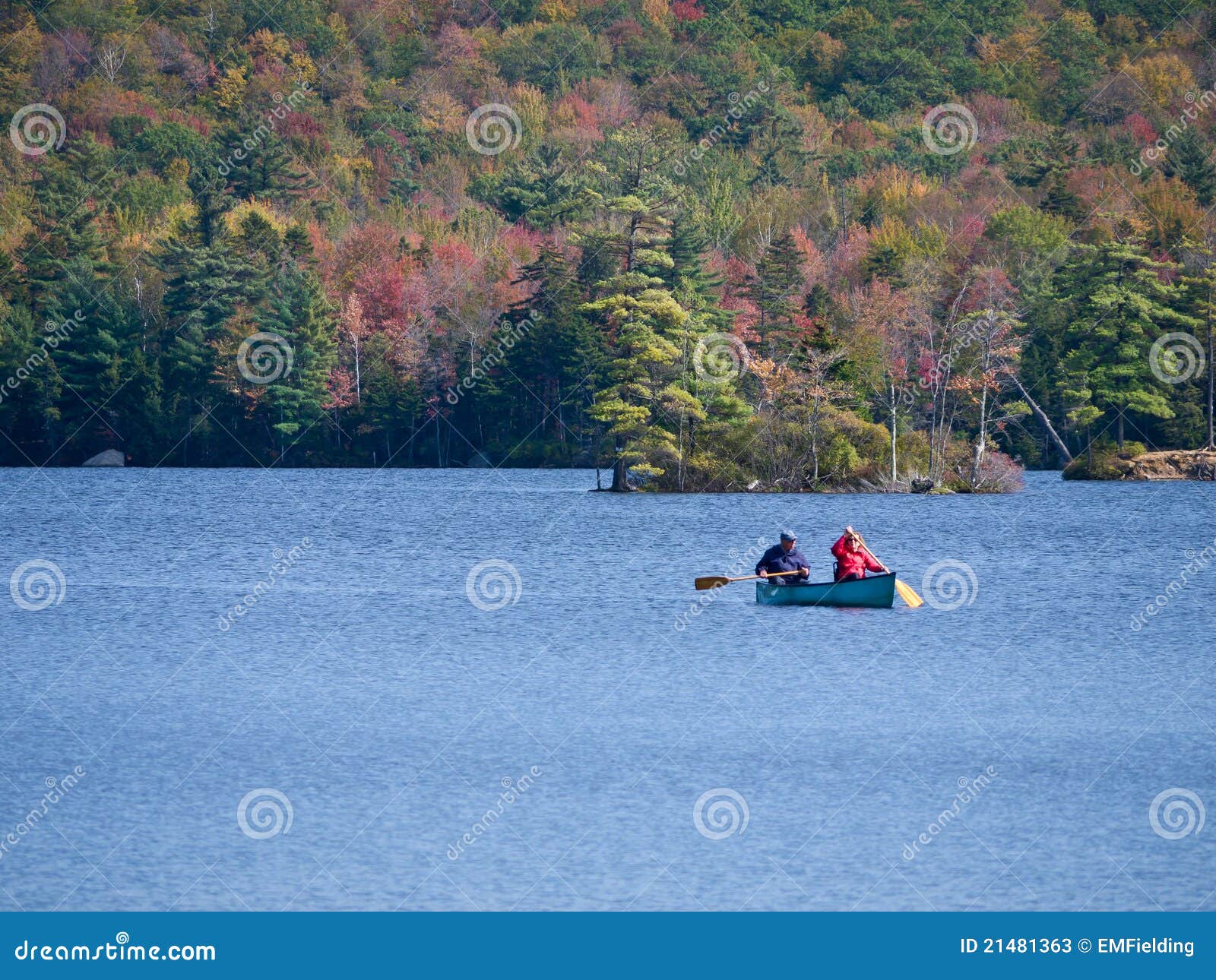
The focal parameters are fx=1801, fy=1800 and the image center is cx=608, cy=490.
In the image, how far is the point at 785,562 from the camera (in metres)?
33.9

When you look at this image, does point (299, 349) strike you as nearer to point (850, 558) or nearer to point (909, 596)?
point (909, 596)

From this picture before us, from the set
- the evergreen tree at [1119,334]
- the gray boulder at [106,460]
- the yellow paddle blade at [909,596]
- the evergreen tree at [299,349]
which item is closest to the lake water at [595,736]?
Answer: the yellow paddle blade at [909,596]

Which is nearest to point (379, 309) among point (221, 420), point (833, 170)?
point (221, 420)

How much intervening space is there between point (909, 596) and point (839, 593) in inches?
100.0

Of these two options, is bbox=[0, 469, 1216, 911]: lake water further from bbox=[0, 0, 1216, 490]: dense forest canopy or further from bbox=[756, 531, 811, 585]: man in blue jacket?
bbox=[0, 0, 1216, 490]: dense forest canopy

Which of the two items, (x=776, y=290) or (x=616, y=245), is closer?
(x=616, y=245)

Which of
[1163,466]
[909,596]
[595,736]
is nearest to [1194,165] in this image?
[1163,466]

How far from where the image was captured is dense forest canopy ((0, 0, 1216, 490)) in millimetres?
75062

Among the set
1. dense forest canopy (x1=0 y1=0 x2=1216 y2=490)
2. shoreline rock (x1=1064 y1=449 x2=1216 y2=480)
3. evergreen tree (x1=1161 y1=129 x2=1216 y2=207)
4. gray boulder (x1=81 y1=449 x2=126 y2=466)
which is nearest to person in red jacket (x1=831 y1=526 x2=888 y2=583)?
dense forest canopy (x1=0 y1=0 x2=1216 y2=490)

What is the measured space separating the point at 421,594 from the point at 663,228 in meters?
37.4

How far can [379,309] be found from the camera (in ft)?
323

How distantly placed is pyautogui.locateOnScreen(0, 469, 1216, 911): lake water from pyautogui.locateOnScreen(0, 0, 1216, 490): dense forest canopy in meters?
28.2

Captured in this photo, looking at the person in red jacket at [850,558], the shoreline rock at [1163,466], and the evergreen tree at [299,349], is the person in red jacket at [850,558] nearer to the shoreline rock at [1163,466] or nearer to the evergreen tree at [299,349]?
the shoreline rock at [1163,466]

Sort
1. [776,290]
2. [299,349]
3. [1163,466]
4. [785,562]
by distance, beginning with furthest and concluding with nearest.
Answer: [299,349] → [776,290] → [1163,466] → [785,562]
